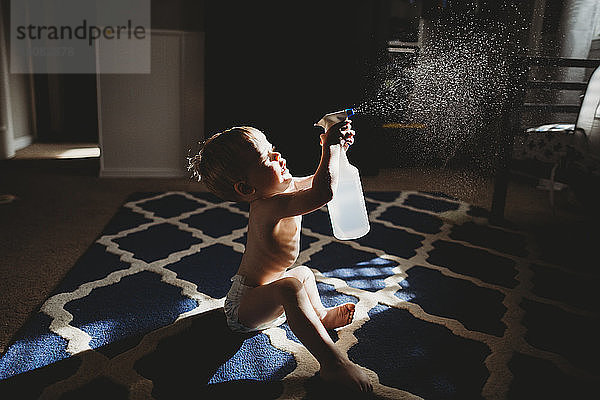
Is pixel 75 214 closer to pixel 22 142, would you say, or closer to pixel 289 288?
pixel 289 288

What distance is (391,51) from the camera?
2.40m

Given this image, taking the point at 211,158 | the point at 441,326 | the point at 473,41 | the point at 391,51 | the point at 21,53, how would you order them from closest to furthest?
the point at 211,158 < the point at 441,326 < the point at 473,41 < the point at 391,51 < the point at 21,53

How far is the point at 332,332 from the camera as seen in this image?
3.07 ft

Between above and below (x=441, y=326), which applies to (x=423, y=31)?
above

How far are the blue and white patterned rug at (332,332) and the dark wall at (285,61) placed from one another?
105 cm

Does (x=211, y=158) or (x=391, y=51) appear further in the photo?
(x=391, y=51)

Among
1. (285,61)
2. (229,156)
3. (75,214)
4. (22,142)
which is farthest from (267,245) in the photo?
(22,142)

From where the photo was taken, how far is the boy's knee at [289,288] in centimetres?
80

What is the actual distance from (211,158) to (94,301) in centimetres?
49

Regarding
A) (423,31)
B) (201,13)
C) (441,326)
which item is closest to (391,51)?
(423,31)

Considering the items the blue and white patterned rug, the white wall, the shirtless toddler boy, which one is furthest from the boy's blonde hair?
the white wall

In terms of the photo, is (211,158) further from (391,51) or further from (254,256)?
(391,51)

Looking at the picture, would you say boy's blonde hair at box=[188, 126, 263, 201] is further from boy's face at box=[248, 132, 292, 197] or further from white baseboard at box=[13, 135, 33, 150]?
white baseboard at box=[13, 135, 33, 150]

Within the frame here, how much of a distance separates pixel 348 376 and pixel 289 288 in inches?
6.8
